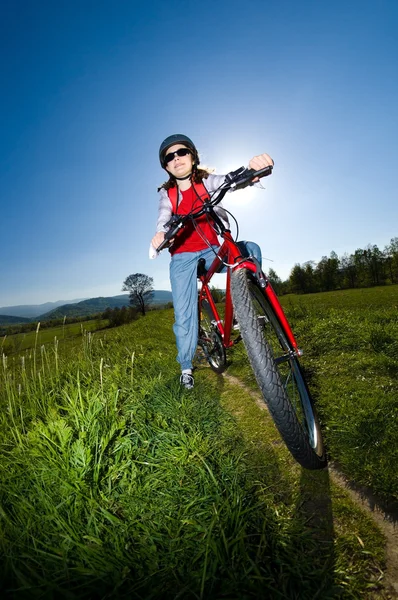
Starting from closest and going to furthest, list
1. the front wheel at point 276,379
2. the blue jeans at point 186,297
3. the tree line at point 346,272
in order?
1. the front wheel at point 276,379
2. the blue jeans at point 186,297
3. the tree line at point 346,272

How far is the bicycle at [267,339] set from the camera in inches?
80.4

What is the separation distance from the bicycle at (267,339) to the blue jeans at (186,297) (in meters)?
0.46

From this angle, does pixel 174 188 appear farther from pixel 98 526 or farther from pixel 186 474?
pixel 98 526

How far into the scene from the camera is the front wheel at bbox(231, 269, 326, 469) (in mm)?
2023

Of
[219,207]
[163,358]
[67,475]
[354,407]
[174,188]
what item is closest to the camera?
[67,475]

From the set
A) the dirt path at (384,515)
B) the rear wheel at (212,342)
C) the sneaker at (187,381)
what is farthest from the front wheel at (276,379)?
the rear wheel at (212,342)

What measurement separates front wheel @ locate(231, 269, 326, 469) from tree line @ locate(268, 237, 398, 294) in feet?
210

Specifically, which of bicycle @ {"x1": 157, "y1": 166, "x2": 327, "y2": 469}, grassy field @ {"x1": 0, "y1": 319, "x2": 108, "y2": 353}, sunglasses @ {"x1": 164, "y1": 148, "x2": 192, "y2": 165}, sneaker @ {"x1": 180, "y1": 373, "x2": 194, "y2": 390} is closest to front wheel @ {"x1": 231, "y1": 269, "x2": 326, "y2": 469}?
bicycle @ {"x1": 157, "y1": 166, "x2": 327, "y2": 469}

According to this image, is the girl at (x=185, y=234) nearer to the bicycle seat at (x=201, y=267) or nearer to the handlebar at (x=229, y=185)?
the bicycle seat at (x=201, y=267)

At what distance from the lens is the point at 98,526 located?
1.67m

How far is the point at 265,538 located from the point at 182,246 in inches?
133

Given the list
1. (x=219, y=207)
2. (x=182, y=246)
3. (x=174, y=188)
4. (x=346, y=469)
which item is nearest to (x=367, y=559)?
(x=346, y=469)

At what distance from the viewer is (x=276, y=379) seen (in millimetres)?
2080

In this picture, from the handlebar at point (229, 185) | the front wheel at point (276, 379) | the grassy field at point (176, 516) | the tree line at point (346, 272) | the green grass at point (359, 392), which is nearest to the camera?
the grassy field at point (176, 516)
